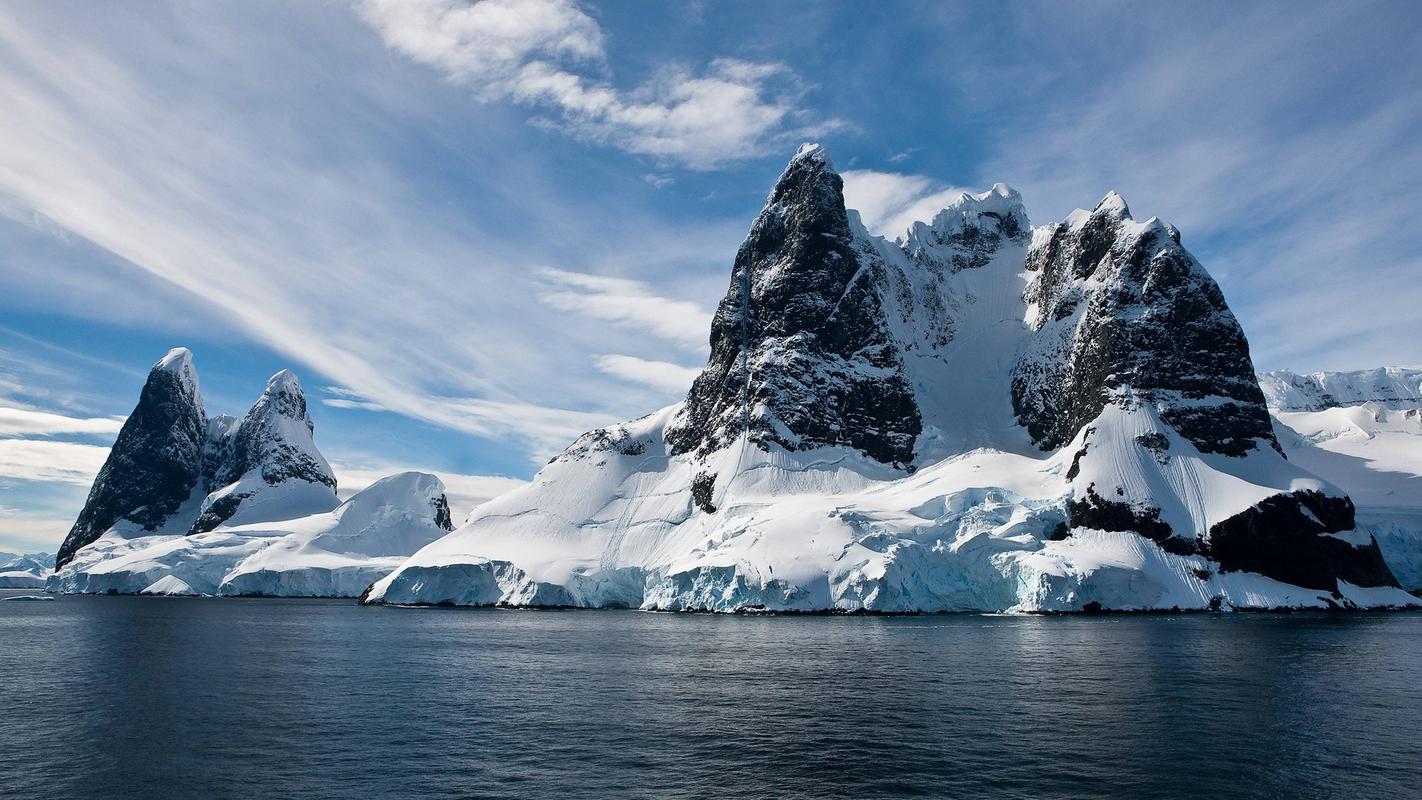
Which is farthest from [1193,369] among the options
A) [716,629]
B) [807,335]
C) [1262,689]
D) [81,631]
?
[81,631]

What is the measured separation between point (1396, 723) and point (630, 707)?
3698 cm

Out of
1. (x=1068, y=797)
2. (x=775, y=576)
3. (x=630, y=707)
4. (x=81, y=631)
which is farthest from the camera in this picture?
(x=775, y=576)

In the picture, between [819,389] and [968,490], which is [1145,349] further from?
[819,389]

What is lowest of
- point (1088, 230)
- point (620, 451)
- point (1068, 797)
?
point (1068, 797)

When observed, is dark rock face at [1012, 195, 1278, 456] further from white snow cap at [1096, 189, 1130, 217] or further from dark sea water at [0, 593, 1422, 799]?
dark sea water at [0, 593, 1422, 799]

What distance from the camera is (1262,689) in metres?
51.3

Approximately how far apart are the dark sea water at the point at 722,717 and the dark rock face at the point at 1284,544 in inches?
1726

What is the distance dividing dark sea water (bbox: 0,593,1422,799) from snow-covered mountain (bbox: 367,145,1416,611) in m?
39.5

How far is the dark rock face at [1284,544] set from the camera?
124188 millimetres

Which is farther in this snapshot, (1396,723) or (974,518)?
(974,518)

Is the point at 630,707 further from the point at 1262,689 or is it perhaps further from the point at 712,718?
the point at 1262,689

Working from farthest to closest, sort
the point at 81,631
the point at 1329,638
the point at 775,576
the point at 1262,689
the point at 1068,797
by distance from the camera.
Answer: the point at 775,576
the point at 81,631
the point at 1329,638
the point at 1262,689
the point at 1068,797

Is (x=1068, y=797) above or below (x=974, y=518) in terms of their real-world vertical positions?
below

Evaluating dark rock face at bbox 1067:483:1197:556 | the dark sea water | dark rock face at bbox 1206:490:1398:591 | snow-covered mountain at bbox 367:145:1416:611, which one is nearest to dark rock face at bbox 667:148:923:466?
snow-covered mountain at bbox 367:145:1416:611
